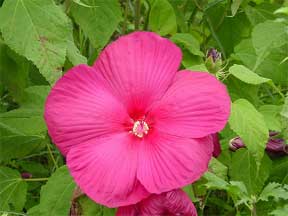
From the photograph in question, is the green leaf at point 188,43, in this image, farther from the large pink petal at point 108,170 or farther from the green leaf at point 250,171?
the large pink petal at point 108,170

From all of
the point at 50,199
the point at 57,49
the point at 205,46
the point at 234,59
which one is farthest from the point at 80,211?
the point at 205,46

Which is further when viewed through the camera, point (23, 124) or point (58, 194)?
point (23, 124)

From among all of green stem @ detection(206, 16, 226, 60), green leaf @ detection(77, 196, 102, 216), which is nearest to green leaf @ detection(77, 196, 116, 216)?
green leaf @ detection(77, 196, 102, 216)

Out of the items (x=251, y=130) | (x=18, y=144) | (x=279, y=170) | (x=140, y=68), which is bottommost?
(x=279, y=170)

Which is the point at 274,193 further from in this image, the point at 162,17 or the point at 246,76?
the point at 162,17

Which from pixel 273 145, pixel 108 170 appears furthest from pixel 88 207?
pixel 273 145

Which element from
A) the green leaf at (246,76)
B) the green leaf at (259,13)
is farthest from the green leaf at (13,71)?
the green leaf at (259,13)
